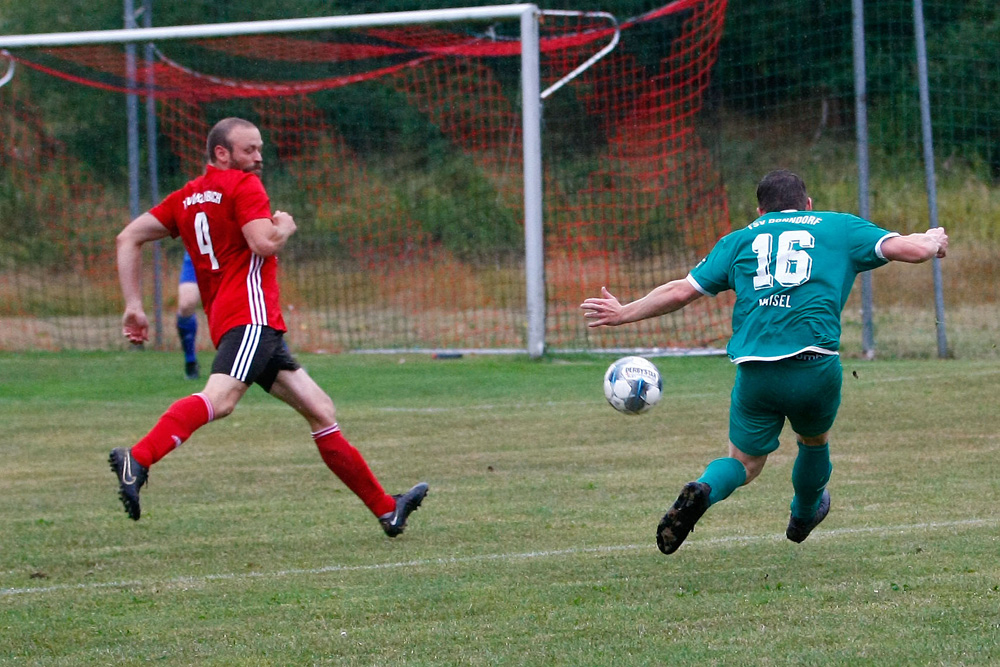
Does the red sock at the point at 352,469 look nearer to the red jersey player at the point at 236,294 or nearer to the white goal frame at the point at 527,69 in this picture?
the red jersey player at the point at 236,294

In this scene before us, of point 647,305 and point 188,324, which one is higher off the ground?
point 647,305

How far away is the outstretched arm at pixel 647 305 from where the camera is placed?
5562 millimetres

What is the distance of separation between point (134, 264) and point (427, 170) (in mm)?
9954

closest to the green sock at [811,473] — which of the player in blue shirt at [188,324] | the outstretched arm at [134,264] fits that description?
the outstretched arm at [134,264]

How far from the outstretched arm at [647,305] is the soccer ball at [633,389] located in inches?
27.4

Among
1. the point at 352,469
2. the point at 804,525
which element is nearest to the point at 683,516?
the point at 804,525

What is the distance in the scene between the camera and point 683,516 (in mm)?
5125

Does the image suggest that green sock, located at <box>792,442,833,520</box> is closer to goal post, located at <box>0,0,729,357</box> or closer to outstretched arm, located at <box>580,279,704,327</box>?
outstretched arm, located at <box>580,279,704,327</box>

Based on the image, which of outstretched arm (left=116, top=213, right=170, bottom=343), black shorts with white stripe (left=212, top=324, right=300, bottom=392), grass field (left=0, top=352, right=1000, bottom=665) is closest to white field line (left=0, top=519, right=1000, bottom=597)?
grass field (left=0, top=352, right=1000, bottom=665)

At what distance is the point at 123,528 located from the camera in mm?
6758

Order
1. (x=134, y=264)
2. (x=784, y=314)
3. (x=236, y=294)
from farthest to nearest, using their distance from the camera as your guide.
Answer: (x=134, y=264) → (x=236, y=294) → (x=784, y=314)

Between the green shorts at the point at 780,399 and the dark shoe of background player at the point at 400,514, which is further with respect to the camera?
the dark shoe of background player at the point at 400,514

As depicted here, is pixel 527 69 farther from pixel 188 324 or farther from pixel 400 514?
pixel 400 514

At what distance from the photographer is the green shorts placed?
206 inches
